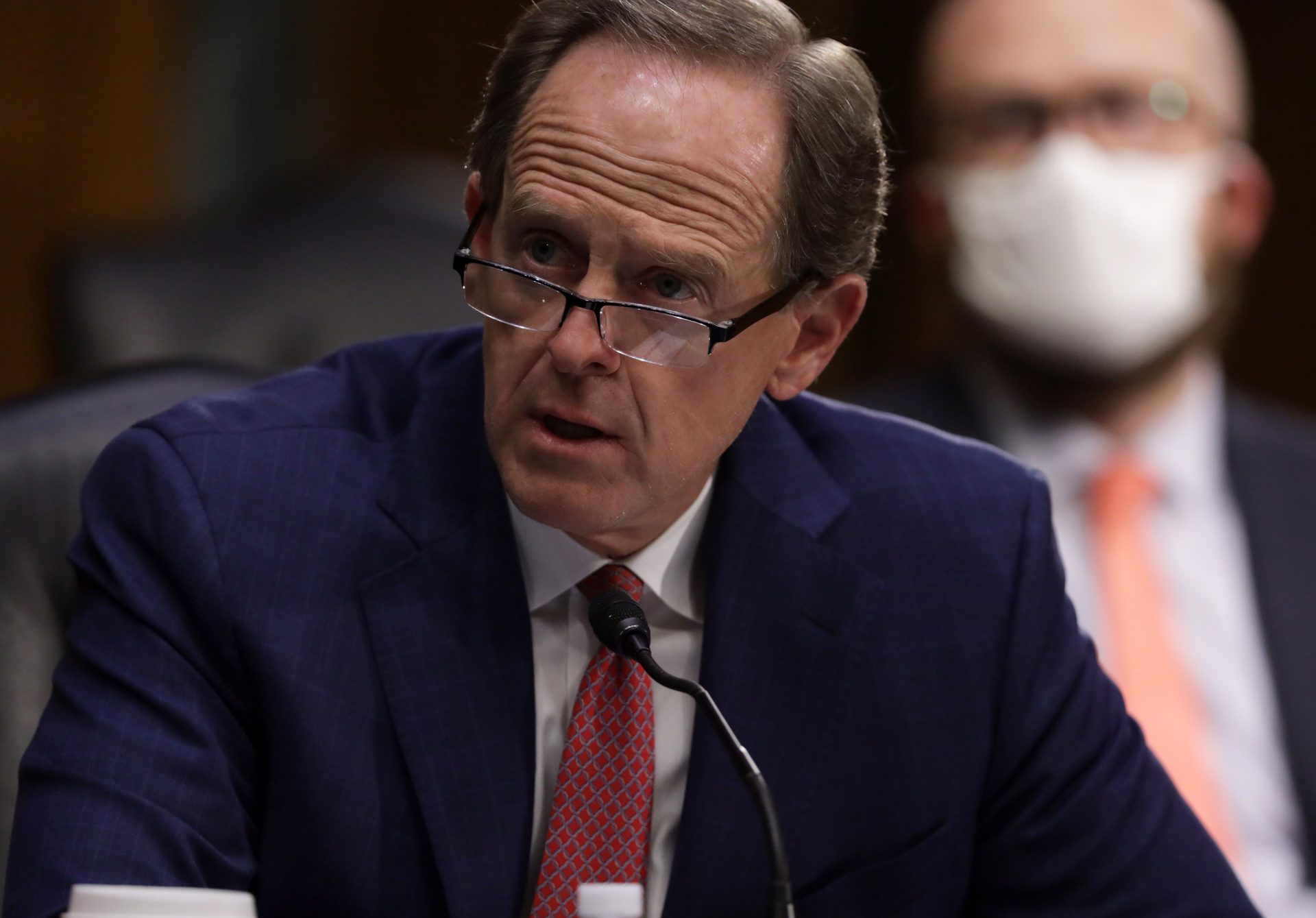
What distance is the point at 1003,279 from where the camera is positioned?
281cm

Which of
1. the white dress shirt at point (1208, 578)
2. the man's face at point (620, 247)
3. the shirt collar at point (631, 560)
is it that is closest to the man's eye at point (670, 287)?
the man's face at point (620, 247)

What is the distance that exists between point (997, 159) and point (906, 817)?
1.51m

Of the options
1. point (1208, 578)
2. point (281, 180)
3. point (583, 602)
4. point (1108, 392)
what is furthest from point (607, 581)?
point (281, 180)

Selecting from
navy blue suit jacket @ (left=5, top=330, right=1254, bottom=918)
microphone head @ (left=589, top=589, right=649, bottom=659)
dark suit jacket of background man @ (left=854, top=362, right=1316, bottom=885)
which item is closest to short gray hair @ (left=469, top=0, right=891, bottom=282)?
navy blue suit jacket @ (left=5, top=330, right=1254, bottom=918)

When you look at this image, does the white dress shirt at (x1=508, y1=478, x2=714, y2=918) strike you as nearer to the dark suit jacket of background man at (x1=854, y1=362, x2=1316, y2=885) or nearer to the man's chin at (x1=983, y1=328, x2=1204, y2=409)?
the dark suit jacket of background man at (x1=854, y1=362, x2=1316, y2=885)

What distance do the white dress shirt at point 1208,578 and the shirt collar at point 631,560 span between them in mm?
996

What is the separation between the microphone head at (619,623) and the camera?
1.28 m

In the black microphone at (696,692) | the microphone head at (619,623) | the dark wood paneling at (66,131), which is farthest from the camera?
the dark wood paneling at (66,131)

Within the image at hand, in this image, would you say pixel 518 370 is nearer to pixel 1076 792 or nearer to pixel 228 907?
pixel 228 907

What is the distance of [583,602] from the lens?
5.01ft

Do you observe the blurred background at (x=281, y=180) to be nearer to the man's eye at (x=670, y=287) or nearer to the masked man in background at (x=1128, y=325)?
the masked man in background at (x=1128, y=325)

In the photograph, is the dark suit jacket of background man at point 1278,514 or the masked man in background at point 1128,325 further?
the masked man in background at point 1128,325

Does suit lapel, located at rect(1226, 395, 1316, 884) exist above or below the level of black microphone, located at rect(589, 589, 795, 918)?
below

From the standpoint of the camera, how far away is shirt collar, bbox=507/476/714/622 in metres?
1.53
